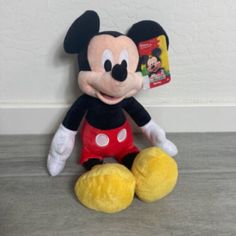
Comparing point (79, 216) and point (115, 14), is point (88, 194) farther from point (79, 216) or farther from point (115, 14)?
point (115, 14)

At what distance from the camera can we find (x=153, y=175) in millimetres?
742

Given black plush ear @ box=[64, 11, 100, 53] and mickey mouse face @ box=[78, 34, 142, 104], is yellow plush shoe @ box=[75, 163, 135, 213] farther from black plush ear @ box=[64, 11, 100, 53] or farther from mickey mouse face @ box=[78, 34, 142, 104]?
black plush ear @ box=[64, 11, 100, 53]

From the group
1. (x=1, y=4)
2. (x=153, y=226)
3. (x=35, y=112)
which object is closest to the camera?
(x=153, y=226)

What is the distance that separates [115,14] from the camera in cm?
86

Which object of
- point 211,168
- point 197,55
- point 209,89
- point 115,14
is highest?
point 115,14

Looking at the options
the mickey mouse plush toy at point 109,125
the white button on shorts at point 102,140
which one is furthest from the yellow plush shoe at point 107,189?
the white button on shorts at point 102,140

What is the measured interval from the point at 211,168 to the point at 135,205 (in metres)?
0.24

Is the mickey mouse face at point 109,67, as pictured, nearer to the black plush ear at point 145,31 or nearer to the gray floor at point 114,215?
the black plush ear at point 145,31

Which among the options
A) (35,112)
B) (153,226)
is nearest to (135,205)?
(153,226)

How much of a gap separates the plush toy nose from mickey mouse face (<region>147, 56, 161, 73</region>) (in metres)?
0.13

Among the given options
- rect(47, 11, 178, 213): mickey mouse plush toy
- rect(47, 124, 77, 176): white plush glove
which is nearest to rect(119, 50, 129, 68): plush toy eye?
rect(47, 11, 178, 213): mickey mouse plush toy

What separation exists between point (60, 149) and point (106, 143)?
0.36 ft

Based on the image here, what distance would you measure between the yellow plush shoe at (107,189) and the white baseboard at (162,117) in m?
0.29

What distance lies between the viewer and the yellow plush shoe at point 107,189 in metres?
0.72
